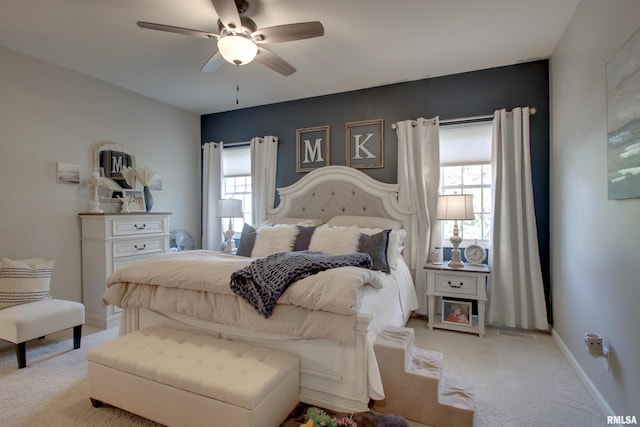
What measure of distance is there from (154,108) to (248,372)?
156 inches

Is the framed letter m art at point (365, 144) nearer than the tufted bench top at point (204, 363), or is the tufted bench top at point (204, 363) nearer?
the tufted bench top at point (204, 363)

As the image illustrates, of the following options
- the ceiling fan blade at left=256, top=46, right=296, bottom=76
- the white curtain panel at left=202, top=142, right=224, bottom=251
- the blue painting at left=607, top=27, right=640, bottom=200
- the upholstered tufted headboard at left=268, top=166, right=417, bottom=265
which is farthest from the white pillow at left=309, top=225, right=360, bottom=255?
the white curtain panel at left=202, top=142, right=224, bottom=251

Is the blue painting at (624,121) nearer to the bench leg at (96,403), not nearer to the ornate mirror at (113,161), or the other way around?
the bench leg at (96,403)

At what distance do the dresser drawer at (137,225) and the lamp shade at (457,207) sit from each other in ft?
10.7

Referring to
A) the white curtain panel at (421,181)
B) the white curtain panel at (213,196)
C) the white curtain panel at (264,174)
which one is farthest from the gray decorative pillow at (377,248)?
the white curtain panel at (213,196)

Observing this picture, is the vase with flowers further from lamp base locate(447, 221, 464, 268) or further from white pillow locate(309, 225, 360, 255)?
lamp base locate(447, 221, 464, 268)

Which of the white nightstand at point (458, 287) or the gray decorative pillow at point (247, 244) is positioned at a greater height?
the gray decorative pillow at point (247, 244)

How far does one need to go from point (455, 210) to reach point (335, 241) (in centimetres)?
122

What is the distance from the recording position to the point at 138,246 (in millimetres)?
3717

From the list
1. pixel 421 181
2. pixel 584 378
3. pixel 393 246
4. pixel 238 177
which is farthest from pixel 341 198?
pixel 584 378

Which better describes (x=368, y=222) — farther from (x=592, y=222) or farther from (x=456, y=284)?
(x=592, y=222)

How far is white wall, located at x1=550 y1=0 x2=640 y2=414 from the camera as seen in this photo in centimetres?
164

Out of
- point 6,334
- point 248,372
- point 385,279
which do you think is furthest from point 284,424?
point 6,334

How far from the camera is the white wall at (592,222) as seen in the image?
164cm
